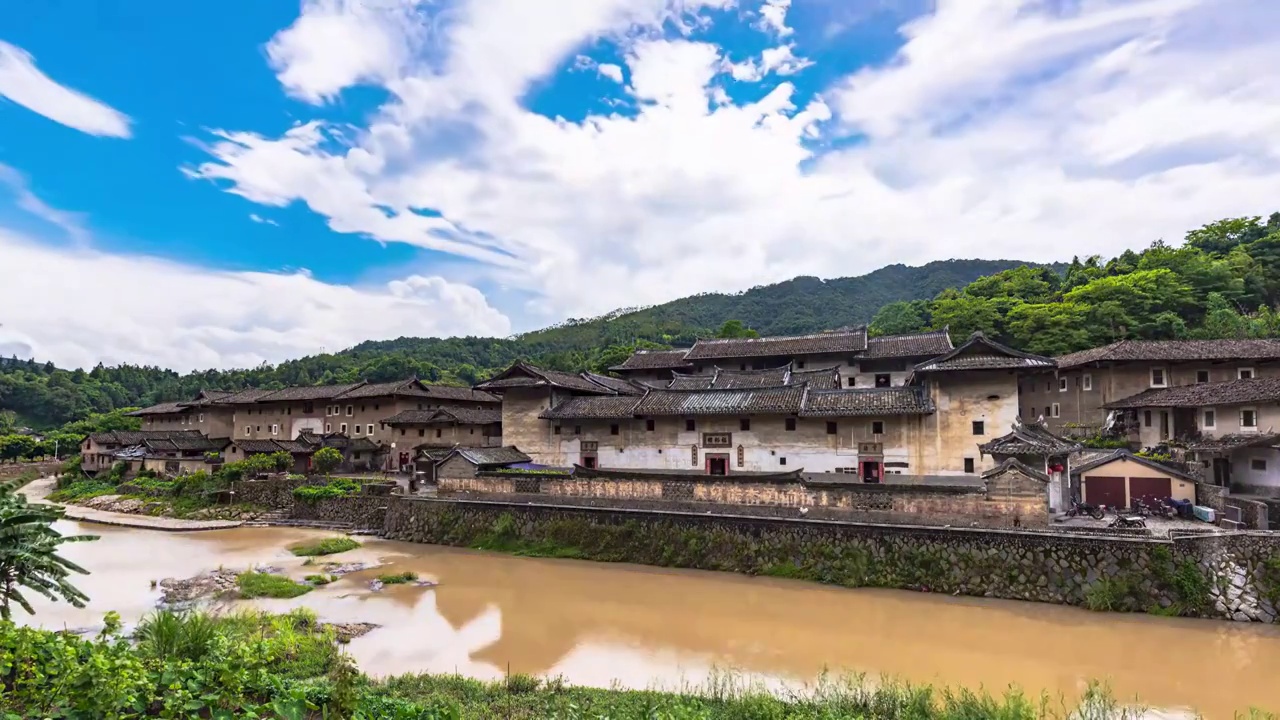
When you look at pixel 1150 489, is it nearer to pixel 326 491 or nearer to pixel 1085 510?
pixel 1085 510

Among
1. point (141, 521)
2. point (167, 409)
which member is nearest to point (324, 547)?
point (141, 521)

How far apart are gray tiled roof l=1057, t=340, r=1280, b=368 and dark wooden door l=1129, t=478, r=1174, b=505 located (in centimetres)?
1001

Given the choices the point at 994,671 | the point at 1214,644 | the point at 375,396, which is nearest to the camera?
the point at 994,671

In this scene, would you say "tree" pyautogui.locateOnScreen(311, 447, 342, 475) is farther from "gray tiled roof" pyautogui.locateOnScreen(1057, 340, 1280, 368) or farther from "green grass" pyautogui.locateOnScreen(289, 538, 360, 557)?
"gray tiled roof" pyautogui.locateOnScreen(1057, 340, 1280, 368)

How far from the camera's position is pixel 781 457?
1009 inches

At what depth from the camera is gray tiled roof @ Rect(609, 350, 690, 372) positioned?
128 ft

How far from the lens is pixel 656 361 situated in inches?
1590

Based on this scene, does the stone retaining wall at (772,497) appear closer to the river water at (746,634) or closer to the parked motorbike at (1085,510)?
the river water at (746,634)

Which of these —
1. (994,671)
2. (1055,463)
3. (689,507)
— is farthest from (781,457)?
(994,671)

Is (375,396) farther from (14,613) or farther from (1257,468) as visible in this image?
(1257,468)

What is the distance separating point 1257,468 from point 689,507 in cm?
1825

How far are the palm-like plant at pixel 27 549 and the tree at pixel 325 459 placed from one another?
2833cm

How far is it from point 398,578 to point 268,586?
3484 millimetres

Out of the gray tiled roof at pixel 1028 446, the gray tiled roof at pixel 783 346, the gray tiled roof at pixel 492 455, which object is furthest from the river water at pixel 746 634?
the gray tiled roof at pixel 783 346
